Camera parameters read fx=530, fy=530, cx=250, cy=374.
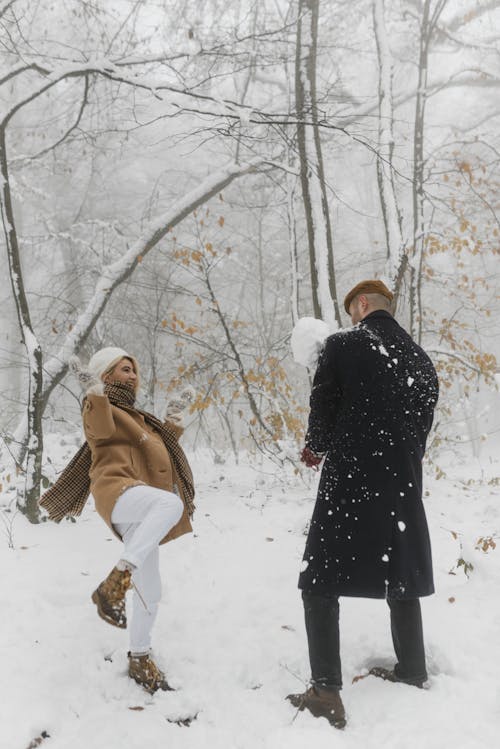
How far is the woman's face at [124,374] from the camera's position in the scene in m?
2.99

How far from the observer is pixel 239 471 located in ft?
28.5

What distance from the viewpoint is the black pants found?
241 cm

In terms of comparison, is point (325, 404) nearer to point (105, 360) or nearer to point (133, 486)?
point (133, 486)

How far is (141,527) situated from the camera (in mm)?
2488

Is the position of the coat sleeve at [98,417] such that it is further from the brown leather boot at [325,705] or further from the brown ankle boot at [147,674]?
the brown leather boot at [325,705]

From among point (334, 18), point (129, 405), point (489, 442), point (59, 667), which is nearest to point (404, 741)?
point (59, 667)

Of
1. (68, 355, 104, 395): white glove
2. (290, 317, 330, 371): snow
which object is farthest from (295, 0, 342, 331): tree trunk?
(68, 355, 104, 395): white glove

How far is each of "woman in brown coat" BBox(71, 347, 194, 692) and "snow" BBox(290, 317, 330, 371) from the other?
→ 819mm

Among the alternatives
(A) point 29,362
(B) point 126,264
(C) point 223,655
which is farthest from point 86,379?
(B) point 126,264

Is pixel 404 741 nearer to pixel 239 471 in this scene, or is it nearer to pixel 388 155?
pixel 388 155

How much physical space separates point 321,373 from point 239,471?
6260 millimetres

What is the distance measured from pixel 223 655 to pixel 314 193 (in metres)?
4.41

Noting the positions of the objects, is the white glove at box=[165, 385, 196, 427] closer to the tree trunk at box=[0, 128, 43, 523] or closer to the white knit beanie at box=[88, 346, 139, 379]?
the white knit beanie at box=[88, 346, 139, 379]

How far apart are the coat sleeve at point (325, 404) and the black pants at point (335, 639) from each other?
0.72 meters
